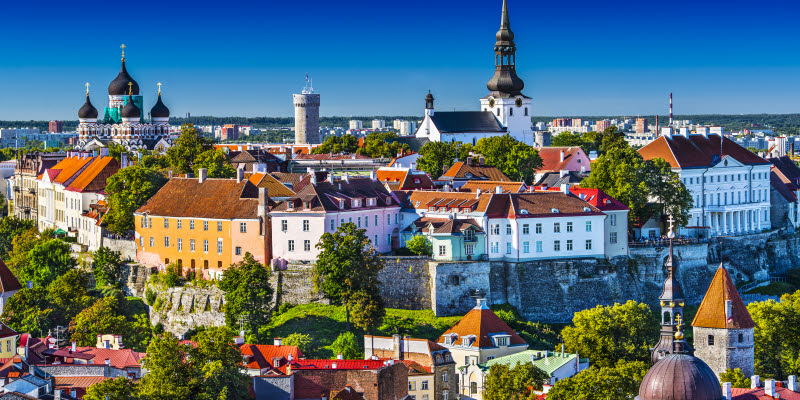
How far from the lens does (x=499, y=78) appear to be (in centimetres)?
12638

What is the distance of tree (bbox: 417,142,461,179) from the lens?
96.2 m

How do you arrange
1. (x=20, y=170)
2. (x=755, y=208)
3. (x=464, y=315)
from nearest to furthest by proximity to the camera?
(x=464, y=315) < (x=755, y=208) < (x=20, y=170)

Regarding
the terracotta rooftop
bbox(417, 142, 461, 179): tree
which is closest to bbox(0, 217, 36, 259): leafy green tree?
the terracotta rooftop

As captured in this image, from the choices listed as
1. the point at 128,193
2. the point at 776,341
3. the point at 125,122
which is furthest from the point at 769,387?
the point at 125,122

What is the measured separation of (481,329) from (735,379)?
1276cm

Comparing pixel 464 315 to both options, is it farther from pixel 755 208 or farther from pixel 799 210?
pixel 799 210

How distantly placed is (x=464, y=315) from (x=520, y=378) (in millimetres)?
13362

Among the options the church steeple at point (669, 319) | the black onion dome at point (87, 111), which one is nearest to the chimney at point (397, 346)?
the church steeple at point (669, 319)

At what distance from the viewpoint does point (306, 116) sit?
145 meters

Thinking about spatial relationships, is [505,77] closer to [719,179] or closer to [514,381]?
[719,179]

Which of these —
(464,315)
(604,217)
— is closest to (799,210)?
(604,217)

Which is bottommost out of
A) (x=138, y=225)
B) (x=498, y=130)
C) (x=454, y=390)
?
(x=454, y=390)

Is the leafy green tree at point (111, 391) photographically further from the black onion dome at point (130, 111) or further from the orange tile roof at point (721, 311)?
the black onion dome at point (130, 111)

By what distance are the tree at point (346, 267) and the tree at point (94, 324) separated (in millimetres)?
11351
